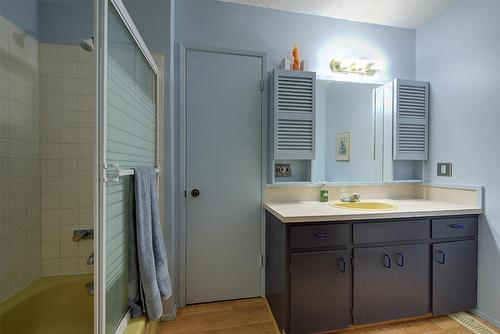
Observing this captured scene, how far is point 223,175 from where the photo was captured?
194cm

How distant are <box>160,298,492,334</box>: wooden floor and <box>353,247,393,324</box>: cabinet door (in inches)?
5.4

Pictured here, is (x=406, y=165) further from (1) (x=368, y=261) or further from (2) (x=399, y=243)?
(1) (x=368, y=261)

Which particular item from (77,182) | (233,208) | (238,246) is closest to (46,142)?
(77,182)

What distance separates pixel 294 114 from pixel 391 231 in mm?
1100

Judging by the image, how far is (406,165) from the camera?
233 cm

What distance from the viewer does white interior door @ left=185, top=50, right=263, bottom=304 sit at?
6.24 ft

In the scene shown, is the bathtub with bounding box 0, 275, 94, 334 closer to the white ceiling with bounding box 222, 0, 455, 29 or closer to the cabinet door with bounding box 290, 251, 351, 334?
the cabinet door with bounding box 290, 251, 351, 334

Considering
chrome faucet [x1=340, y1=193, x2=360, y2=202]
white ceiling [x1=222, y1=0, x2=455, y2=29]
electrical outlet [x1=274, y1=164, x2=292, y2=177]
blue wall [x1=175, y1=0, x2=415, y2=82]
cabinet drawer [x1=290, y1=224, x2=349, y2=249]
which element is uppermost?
white ceiling [x1=222, y1=0, x2=455, y2=29]

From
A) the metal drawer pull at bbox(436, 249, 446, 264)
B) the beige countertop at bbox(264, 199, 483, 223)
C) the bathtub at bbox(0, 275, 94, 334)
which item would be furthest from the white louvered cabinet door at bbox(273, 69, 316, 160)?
the bathtub at bbox(0, 275, 94, 334)

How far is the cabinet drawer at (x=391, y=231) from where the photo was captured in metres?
1.57

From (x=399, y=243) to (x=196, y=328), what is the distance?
5.11 feet

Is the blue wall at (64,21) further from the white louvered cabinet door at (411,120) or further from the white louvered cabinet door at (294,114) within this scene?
the white louvered cabinet door at (411,120)

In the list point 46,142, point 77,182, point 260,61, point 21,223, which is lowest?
point 21,223

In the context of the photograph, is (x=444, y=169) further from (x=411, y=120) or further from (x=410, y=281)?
(x=410, y=281)
